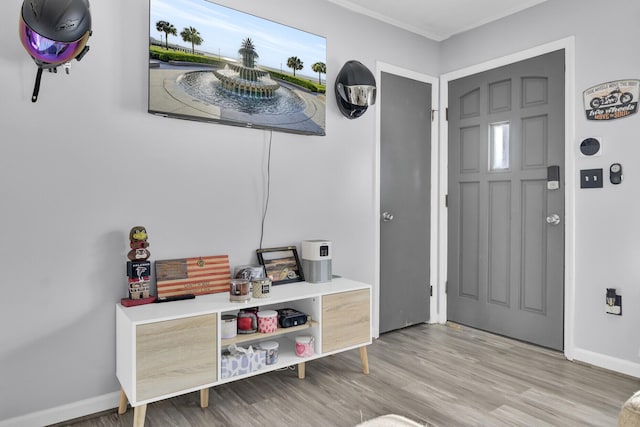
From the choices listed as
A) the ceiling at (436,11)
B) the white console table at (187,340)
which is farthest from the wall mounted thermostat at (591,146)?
the white console table at (187,340)

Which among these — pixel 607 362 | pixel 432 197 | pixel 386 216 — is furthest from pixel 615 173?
pixel 386 216

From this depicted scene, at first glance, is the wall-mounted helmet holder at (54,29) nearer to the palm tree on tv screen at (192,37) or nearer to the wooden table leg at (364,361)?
the palm tree on tv screen at (192,37)

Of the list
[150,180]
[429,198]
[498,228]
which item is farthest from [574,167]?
[150,180]

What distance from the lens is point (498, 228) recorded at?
10.6 feet

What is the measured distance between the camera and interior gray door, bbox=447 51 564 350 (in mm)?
2918

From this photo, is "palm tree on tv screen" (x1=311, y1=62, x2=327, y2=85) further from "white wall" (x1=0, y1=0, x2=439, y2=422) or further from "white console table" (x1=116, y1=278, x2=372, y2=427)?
"white console table" (x1=116, y1=278, x2=372, y2=427)

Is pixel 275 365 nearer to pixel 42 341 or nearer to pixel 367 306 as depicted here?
pixel 367 306

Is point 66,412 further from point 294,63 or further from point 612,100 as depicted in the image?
point 612,100

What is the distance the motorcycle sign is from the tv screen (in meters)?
1.67

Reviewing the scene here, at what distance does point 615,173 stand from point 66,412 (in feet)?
10.6

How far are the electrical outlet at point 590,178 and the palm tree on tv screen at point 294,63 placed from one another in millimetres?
1905

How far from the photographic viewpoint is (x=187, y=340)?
1.92m

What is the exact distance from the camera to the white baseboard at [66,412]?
6.26 feet

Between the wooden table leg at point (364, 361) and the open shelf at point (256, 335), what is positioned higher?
the open shelf at point (256, 335)
